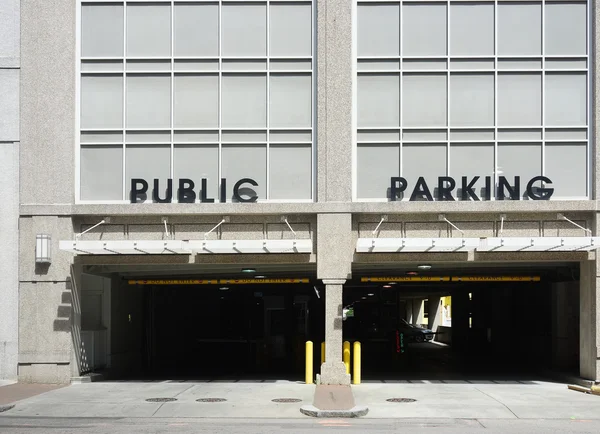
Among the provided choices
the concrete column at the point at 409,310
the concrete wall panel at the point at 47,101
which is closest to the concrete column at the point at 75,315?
the concrete wall panel at the point at 47,101

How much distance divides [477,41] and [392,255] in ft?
19.7

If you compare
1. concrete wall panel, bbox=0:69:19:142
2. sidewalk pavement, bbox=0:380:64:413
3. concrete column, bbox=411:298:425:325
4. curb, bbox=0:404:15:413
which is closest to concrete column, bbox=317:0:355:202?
concrete wall panel, bbox=0:69:19:142

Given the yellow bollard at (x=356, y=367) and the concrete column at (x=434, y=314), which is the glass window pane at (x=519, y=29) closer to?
the yellow bollard at (x=356, y=367)

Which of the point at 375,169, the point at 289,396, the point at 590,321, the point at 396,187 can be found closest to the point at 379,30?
the point at 375,169

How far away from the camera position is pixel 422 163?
21125 mm

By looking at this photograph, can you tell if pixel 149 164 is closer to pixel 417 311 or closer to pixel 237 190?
pixel 237 190

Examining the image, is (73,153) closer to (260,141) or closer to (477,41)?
(260,141)

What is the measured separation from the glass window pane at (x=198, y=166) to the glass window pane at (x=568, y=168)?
8551 mm

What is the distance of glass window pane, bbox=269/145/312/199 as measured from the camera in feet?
69.4

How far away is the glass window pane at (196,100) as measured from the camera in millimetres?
21375

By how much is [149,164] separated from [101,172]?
51.3 inches

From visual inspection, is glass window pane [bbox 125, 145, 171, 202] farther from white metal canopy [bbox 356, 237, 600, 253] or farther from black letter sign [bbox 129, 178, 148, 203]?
white metal canopy [bbox 356, 237, 600, 253]

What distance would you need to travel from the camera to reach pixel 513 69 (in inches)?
834

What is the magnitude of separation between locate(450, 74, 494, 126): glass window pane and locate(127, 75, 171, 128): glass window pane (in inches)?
293
